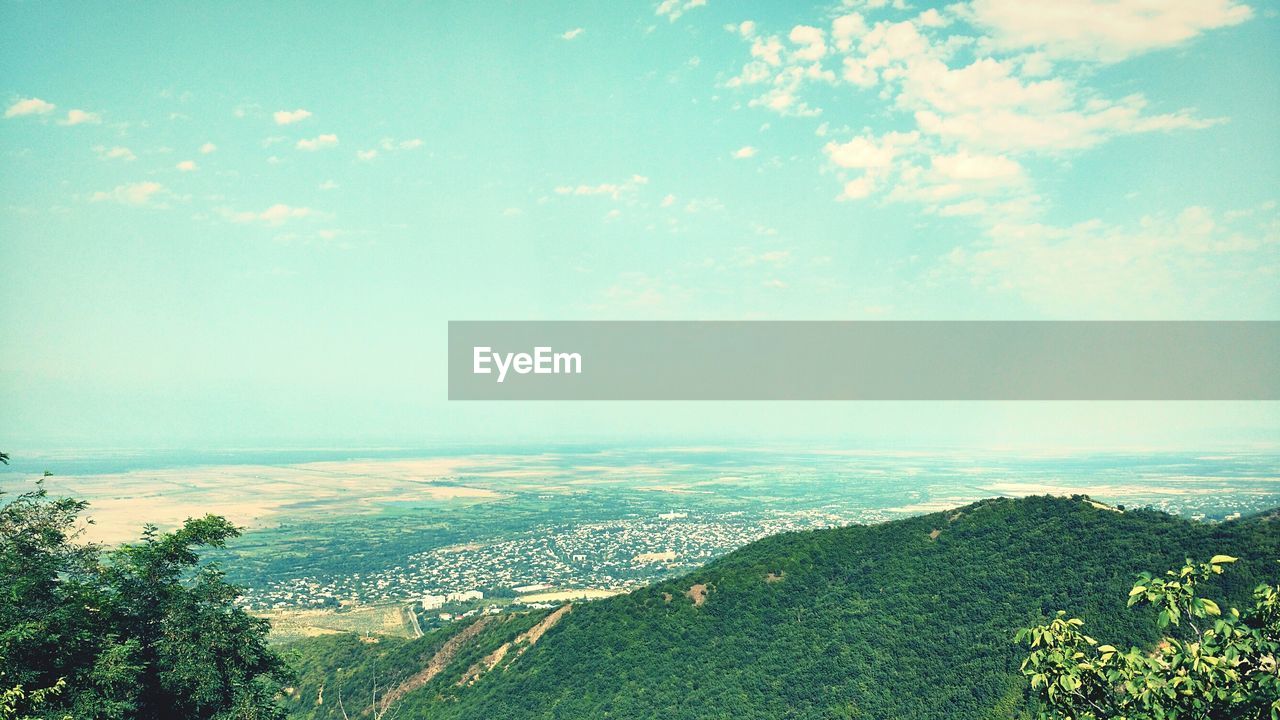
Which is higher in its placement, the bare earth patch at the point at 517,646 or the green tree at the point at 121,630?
the green tree at the point at 121,630

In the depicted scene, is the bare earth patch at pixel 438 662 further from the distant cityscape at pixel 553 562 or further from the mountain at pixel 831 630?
the distant cityscape at pixel 553 562

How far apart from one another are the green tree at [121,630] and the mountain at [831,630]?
16.8 metres

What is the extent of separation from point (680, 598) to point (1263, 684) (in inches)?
1354

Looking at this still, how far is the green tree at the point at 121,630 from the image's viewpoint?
13.4 m

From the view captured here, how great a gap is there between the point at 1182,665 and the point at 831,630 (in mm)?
28240

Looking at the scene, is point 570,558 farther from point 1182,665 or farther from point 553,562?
point 1182,665

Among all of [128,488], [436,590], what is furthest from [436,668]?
[128,488]

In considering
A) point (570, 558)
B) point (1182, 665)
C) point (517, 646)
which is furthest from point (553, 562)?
point (1182, 665)

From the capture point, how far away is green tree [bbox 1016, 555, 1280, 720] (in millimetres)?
5836

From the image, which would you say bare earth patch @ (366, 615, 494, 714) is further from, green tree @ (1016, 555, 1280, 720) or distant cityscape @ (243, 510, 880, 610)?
green tree @ (1016, 555, 1280, 720)

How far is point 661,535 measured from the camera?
91500mm

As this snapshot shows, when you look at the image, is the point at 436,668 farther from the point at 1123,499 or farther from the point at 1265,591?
the point at 1123,499

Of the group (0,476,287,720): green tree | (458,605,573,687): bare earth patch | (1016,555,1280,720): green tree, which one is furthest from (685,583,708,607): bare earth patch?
(1016,555,1280,720): green tree

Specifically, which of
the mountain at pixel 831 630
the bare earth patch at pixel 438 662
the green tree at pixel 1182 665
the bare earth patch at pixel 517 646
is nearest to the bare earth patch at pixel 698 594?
the mountain at pixel 831 630
